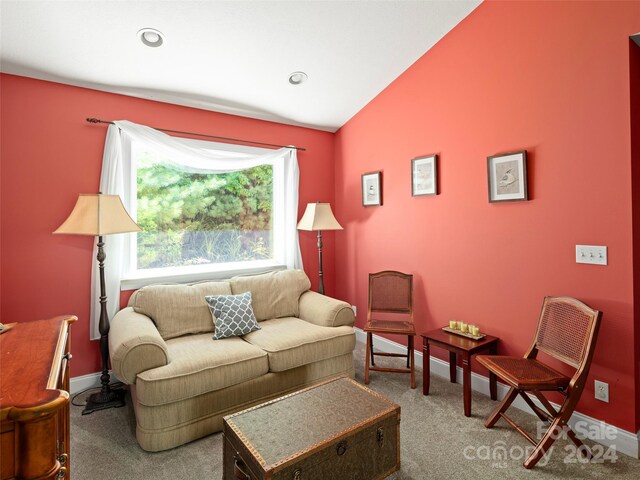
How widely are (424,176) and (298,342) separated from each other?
1.86 metres

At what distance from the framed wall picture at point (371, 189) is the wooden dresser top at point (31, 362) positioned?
2.85 m

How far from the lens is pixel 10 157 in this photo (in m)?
2.63

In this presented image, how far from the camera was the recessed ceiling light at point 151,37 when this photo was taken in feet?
7.97

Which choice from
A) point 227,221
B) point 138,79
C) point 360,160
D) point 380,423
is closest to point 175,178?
point 227,221

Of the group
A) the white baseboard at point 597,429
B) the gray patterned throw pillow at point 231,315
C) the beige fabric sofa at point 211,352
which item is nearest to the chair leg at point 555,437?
the white baseboard at point 597,429

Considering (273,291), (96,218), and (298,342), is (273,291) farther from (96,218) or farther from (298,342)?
(96,218)

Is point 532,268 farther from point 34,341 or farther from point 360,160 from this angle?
point 34,341

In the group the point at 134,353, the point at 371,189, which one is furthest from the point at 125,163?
the point at 371,189

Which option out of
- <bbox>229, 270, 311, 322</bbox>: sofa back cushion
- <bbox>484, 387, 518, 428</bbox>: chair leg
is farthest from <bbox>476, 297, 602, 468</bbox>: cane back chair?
<bbox>229, 270, 311, 322</bbox>: sofa back cushion

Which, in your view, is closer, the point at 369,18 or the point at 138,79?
the point at 369,18

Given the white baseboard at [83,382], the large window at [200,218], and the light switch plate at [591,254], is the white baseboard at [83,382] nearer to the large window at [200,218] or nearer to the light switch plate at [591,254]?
the large window at [200,218]

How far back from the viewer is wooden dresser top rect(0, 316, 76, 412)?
1048 mm

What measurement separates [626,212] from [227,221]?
322cm

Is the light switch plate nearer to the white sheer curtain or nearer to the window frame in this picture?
the window frame
